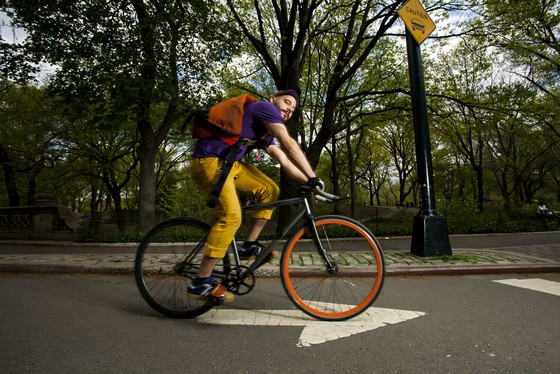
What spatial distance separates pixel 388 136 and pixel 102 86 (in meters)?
33.5

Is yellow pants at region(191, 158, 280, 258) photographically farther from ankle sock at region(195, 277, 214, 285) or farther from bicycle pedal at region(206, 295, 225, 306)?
bicycle pedal at region(206, 295, 225, 306)

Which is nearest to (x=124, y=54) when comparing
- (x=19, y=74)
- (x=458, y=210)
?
(x=19, y=74)

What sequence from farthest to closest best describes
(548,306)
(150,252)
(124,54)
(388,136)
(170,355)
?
(388,136), (124,54), (548,306), (150,252), (170,355)

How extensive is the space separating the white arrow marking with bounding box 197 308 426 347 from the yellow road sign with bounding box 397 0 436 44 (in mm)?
5424

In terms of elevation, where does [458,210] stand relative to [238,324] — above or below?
above

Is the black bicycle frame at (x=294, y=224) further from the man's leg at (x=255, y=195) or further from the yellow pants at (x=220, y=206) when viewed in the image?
the yellow pants at (x=220, y=206)

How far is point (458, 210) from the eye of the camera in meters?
16.7

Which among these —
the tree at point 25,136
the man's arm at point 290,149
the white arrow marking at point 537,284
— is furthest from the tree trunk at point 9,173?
the white arrow marking at point 537,284

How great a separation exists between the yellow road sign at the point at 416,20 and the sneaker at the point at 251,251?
5.48 m

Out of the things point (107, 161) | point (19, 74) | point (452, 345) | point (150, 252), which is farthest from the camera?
point (107, 161)

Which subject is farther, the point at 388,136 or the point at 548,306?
the point at 388,136

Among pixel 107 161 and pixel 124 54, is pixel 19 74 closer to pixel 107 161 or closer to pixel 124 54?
pixel 124 54

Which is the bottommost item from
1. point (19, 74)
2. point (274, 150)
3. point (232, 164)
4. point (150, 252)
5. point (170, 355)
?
point (170, 355)

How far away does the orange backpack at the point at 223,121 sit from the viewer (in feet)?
8.38
